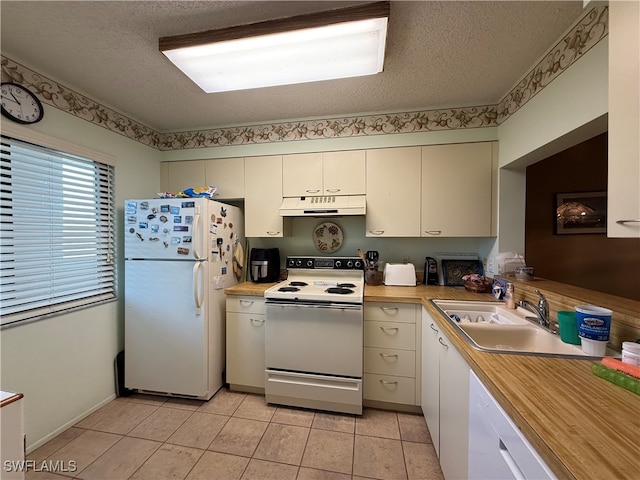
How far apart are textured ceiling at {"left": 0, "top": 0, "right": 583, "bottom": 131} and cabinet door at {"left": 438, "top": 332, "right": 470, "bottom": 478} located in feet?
5.24

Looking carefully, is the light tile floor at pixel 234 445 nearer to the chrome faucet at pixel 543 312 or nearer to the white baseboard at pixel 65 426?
the white baseboard at pixel 65 426

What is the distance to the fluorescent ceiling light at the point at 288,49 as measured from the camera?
3.83ft

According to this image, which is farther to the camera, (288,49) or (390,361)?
(390,361)

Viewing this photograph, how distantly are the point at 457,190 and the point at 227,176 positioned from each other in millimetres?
2072

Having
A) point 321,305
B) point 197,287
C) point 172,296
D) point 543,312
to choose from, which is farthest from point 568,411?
point 172,296

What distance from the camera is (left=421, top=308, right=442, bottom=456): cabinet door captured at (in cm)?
144

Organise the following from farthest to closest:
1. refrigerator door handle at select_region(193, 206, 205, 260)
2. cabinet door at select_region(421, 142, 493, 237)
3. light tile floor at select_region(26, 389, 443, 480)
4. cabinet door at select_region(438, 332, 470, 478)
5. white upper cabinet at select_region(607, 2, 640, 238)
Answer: cabinet door at select_region(421, 142, 493, 237) < refrigerator door handle at select_region(193, 206, 205, 260) < light tile floor at select_region(26, 389, 443, 480) < cabinet door at select_region(438, 332, 470, 478) < white upper cabinet at select_region(607, 2, 640, 238)

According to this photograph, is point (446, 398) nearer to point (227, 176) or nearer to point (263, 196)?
point (263, 196)

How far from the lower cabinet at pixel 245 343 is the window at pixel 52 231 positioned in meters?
1.04

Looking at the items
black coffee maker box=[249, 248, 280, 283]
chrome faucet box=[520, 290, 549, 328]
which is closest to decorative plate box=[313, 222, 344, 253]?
black coffee maker box=[249, 248, 280, 283]

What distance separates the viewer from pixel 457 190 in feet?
6.82

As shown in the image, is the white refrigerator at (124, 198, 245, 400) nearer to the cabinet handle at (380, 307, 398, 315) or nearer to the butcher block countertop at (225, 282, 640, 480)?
the cabinet handle at (380, 307, 398, 315)

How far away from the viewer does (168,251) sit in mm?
1977

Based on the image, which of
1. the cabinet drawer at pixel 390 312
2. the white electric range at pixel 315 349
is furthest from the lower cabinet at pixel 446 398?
the white electric range at pixel 315 349
